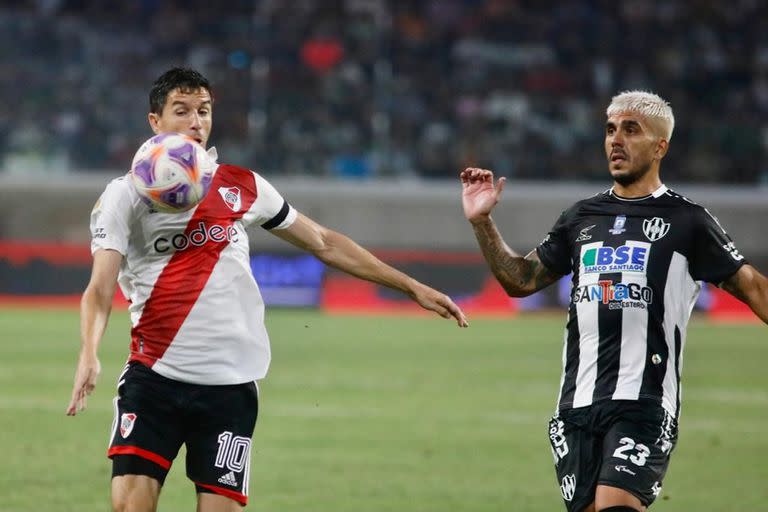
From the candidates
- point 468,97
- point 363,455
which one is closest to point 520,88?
point 468,97

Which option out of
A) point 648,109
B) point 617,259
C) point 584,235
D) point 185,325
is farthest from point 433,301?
point 648,109

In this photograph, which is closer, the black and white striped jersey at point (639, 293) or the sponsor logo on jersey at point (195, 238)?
the sponsor logo on jersey at point (195, 238)

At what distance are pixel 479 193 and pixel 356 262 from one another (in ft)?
2.28

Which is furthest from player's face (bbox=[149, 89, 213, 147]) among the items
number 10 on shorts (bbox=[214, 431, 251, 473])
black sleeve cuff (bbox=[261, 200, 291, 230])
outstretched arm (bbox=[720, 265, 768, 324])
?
outstretched arm (bbox=[720, 265, 768, 324])

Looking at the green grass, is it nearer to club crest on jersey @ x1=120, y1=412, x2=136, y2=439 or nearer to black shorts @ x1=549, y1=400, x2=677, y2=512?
black shorts @ x1=549, y1=400, x2=677, y2=512

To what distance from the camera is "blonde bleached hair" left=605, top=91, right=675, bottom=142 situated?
18.3ft

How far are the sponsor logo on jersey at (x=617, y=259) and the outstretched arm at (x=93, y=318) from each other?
2.08 m

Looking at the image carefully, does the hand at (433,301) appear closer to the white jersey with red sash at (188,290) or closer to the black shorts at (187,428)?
the white jersey with red sash at (188,290)

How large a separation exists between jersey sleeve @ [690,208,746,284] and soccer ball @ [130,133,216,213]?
7.18ft

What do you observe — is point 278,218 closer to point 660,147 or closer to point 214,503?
point 214,503

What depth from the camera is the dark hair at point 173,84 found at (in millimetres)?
5305

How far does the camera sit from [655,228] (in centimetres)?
554

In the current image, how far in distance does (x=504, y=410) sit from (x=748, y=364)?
19.1 ft

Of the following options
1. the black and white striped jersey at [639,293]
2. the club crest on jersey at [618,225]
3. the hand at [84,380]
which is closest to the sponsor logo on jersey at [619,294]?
the black and white striped jersey at [639,293]
